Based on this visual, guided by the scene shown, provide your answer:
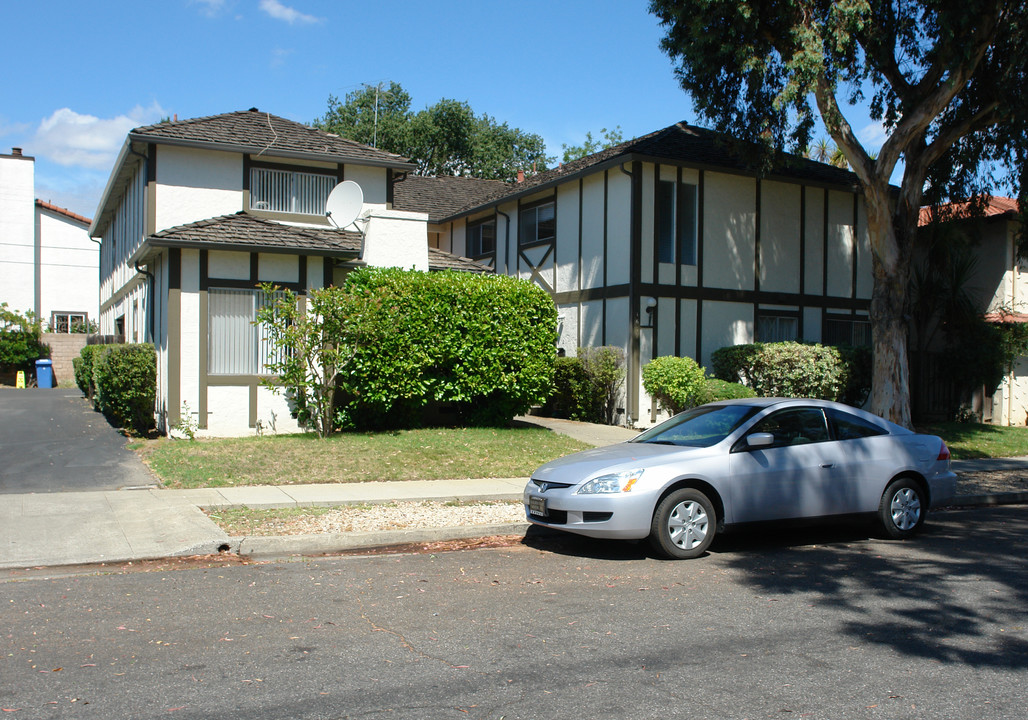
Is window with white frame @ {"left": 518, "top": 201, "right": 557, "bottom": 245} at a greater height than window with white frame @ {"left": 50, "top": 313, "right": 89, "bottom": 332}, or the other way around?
window with white frame @ {"left": 518, "top": 201, "right": 557, "bottom": 245}

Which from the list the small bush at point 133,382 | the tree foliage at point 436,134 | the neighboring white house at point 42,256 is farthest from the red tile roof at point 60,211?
the small bush at point 133,382

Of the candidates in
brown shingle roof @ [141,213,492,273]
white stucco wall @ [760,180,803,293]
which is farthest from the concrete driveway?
white stucco wall @ [760,180,803,293]

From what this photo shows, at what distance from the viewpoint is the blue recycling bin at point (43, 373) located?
3097 cm

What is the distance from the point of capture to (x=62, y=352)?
33375 mm

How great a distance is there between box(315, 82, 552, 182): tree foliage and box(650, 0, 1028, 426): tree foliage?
31351 millimetres

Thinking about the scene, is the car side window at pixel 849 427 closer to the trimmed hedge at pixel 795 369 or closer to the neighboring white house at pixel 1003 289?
the trimmed hedge at pixel 795 369

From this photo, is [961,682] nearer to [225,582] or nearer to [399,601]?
[399,601]

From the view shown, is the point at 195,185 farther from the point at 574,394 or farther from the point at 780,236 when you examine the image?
the point at 780,236

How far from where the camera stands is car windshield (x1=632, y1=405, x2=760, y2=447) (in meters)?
8.27

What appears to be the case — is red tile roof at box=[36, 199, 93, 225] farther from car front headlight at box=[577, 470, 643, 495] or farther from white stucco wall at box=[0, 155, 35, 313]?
car front headlight at box=[577, 470, 643, 495]

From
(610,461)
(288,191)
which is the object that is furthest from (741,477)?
(288,191)

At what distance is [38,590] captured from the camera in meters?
6.45

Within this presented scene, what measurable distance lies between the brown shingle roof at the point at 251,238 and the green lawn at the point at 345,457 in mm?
3474

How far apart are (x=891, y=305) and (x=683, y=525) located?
10864 millimetres
